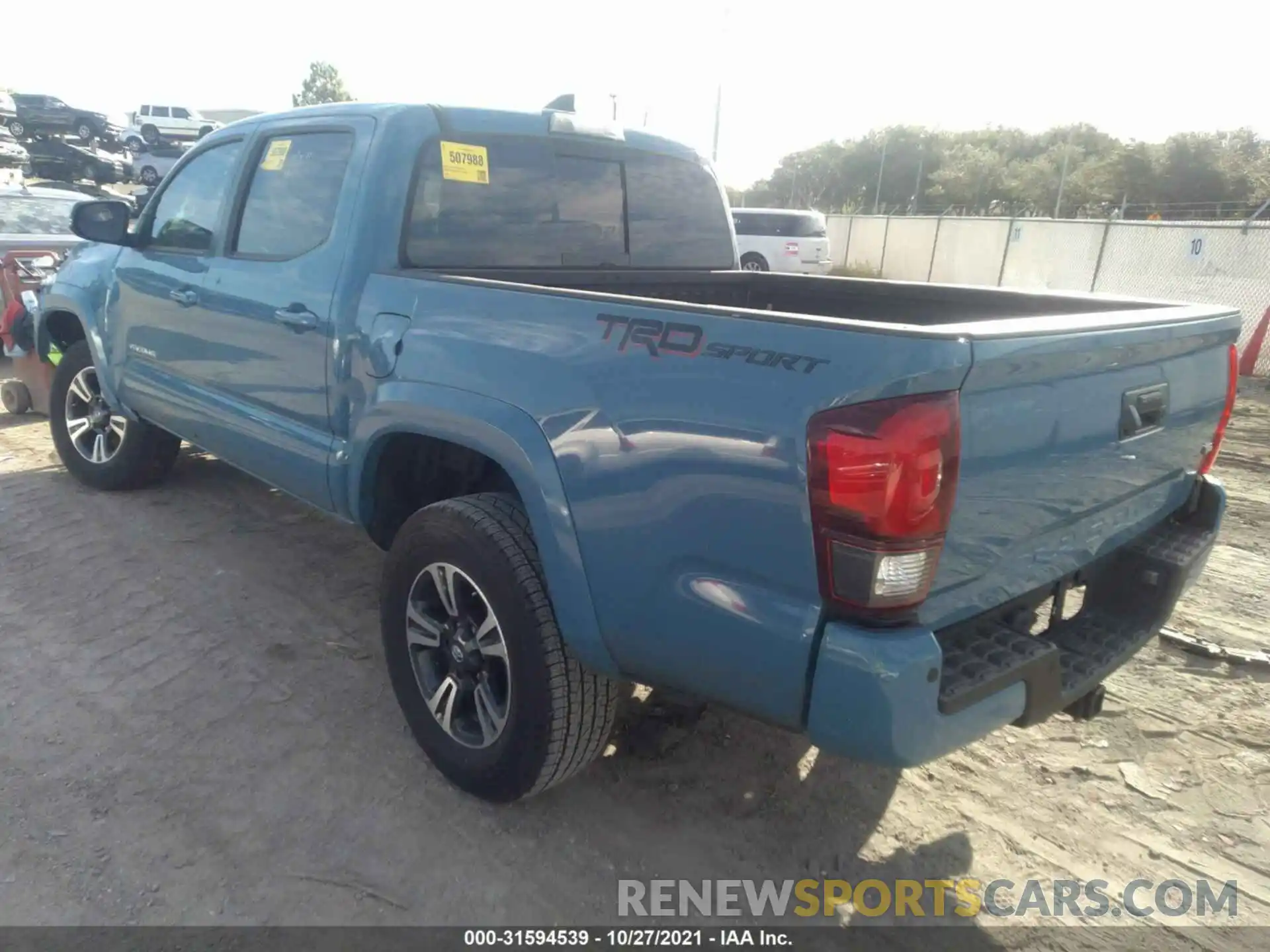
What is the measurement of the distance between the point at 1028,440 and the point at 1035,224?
1768 cm

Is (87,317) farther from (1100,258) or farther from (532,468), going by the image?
(1100,258)

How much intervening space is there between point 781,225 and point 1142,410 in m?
17.1

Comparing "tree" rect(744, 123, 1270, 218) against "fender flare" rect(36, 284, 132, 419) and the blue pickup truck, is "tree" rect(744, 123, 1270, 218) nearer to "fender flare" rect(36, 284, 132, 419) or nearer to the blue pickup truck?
the blue pickup truck

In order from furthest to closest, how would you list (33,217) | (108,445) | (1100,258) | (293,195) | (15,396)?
(1100,258)
(33,217)
(15,396)
(108,445)
(293,195)

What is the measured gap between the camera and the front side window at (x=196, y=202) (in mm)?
3859

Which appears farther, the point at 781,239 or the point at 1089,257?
the point at 781,239

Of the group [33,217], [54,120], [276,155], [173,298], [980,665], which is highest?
[54,120]

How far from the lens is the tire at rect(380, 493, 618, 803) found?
7.95 feet

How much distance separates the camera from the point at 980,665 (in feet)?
6.55

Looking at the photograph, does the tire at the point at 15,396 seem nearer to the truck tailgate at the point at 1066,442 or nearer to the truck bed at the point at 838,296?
the truck bed at the point at 838,296

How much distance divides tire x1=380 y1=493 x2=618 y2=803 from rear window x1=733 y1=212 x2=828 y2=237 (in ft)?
54.9

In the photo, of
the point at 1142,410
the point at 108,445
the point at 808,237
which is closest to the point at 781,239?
the point at 808,237

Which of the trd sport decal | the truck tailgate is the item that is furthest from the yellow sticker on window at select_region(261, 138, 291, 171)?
the truck tailgate

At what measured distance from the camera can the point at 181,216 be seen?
4.10 m
